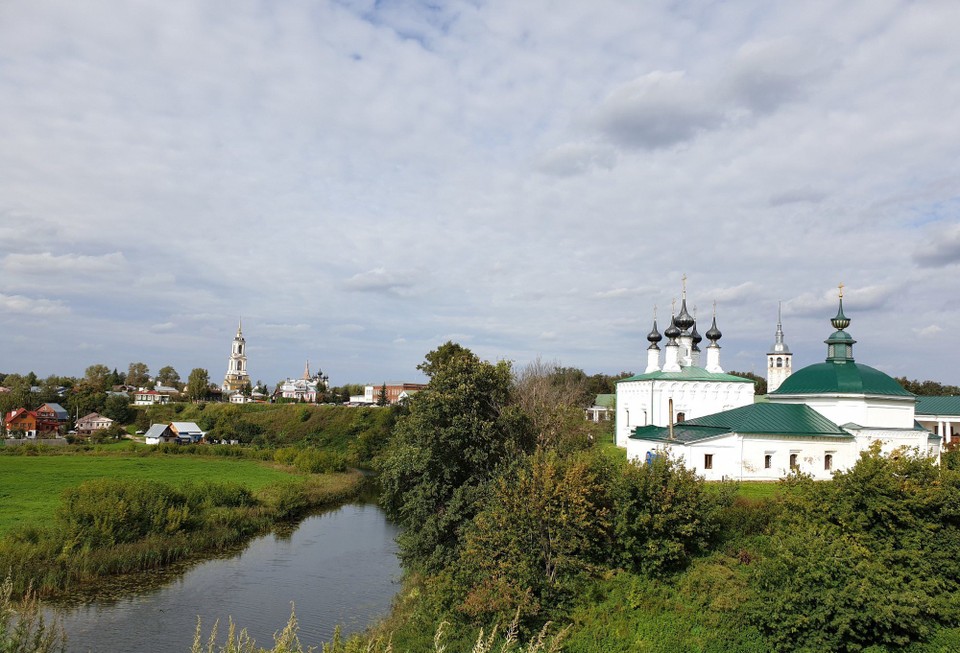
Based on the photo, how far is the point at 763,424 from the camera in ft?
89.3

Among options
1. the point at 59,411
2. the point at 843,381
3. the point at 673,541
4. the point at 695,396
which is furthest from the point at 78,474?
the point at 59,411

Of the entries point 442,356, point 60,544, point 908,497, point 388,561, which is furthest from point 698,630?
point 442,356

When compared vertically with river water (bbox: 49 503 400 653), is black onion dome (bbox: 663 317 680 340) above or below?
above

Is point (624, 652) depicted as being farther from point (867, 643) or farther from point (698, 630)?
point (867, 643)

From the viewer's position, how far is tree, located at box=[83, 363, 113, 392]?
308 ft

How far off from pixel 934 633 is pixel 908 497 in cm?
316

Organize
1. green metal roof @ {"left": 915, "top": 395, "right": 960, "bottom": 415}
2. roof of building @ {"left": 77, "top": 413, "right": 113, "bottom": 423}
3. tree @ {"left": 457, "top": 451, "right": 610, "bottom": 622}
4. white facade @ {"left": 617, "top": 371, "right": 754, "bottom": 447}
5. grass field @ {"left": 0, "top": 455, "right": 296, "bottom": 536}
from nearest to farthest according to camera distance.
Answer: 1. tree @ {"left": 457, "top": 451, "right": 610, "bottom": 622}
2. grass field @ {"left": 0, "top": 455, "right": 296, "bottom": 536}
3. white facade @ {"left": 617, "top": 371, "right": 754, "bottom": 447}
4. green metal roof @ {"left": 915, "top": 395, "right": 960, "bottom": 415}
5. roof of building @ {"left": 77, "top": 413, "right": 113, "bottom": 423}

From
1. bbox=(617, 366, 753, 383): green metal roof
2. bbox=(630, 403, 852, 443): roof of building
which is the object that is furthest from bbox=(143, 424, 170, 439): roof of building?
bbox=(630, 403, 852, 443): roof of building

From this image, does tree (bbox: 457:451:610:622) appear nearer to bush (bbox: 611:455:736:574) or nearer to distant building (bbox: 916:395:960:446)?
bush (bbox: 611:455:736:574)

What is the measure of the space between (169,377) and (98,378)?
45.1 m

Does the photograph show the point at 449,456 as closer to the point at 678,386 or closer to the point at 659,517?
the point at 659,517

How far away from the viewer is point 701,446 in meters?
26.7

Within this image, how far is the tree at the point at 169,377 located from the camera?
140625mm

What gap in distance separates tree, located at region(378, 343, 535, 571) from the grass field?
55.1ft
